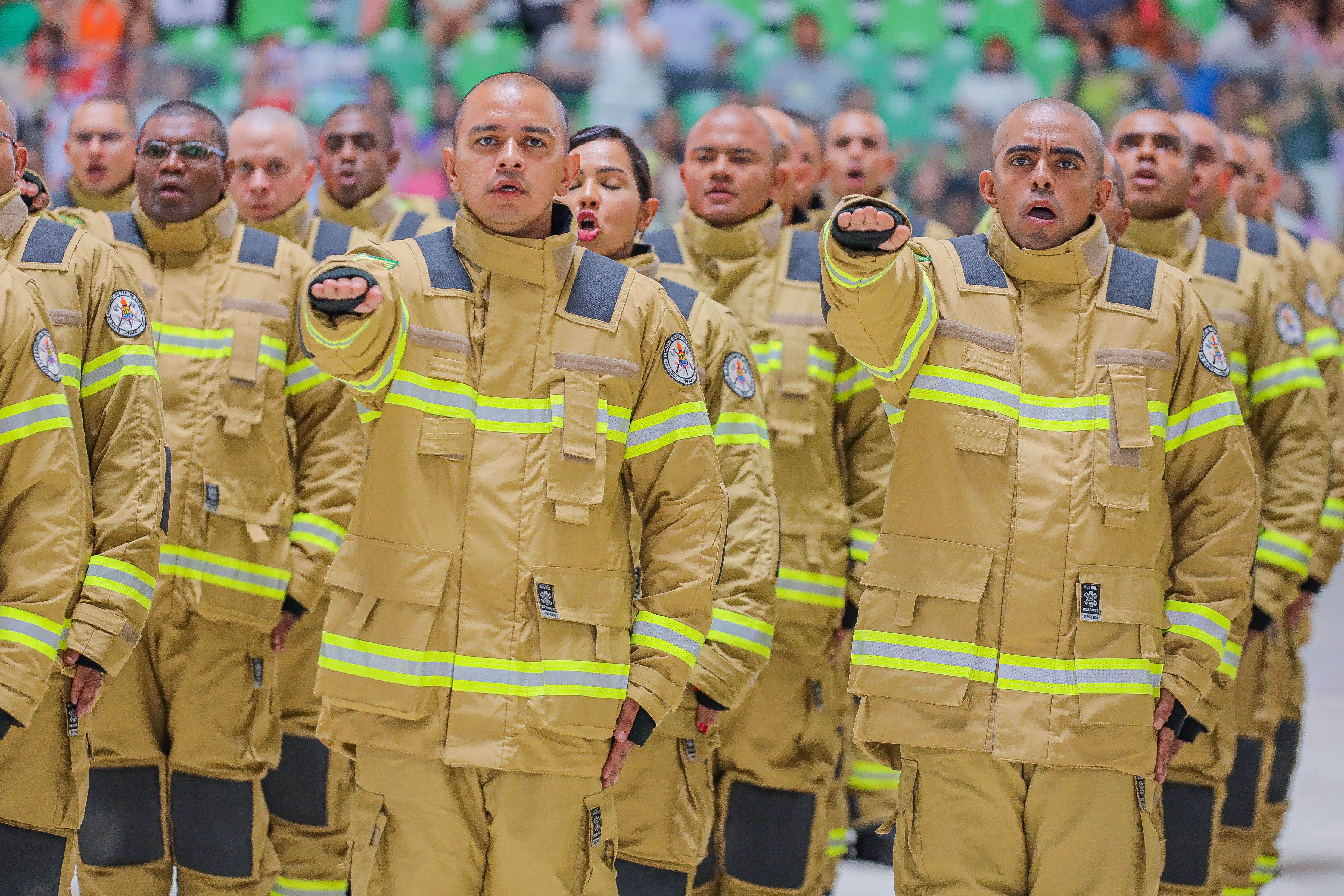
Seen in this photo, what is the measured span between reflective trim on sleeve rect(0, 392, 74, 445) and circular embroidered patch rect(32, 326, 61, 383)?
0.04 meters

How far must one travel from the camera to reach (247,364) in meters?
4.37

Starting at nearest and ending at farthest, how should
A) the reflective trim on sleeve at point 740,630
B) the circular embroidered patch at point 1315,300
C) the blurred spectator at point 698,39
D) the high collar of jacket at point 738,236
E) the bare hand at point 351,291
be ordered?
the bare hand at point 351,291
the reflective trim on sleeve at point 740,630
the high collar of jacket at point 738,236
the circular embroidered patch at point 1315,300
the blurred spectator at point 698,39

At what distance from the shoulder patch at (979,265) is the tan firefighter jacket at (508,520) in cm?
73

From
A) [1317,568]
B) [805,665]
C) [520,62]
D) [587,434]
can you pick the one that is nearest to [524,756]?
[587,434]

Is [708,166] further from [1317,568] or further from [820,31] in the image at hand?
[820,31]

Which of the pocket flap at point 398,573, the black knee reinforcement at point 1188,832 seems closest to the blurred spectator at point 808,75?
the black knee reinforcement at point 1188,832

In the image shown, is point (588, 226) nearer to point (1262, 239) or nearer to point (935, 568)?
point (935, 568)

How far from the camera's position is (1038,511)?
3.35 m

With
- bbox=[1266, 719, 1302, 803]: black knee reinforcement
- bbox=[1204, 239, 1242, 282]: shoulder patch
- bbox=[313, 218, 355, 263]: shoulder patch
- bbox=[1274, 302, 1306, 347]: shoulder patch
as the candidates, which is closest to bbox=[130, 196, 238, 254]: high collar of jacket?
bbox=[313, 218, 355, 263]: shoulder patch

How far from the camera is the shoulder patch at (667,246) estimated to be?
15.5 feet

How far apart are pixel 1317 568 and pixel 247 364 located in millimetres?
3357

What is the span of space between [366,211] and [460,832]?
3254mm

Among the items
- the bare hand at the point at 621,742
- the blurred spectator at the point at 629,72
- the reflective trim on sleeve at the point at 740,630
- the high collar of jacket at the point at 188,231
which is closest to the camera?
the bare hand at the point at 621,742

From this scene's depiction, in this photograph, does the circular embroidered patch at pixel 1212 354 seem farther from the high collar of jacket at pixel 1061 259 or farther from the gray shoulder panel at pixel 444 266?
the gray shoulder panel at pixel 444 266
